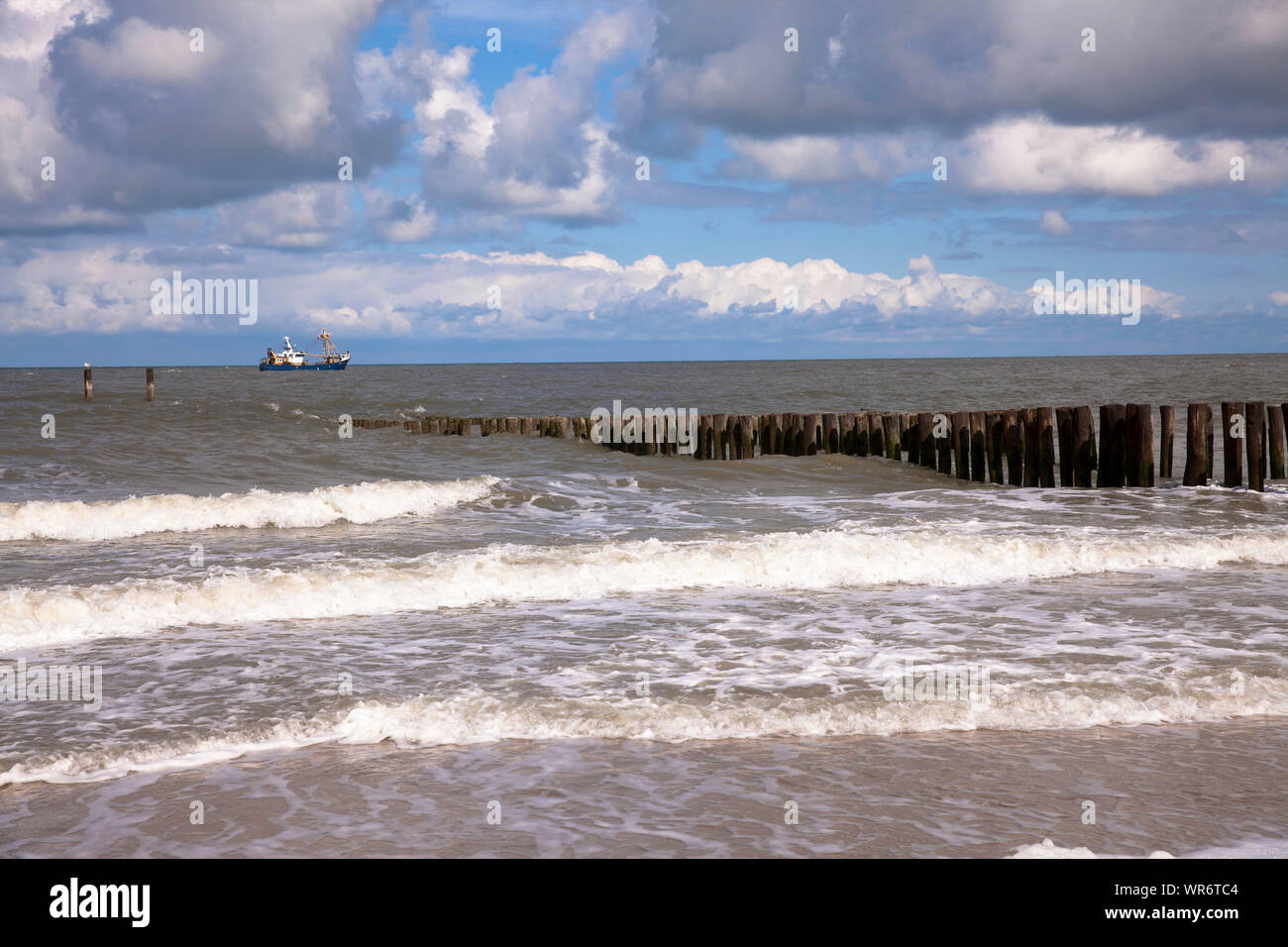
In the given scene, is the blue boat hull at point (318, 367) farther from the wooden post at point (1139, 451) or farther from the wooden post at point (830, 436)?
the wooden post at point (1139, 451)

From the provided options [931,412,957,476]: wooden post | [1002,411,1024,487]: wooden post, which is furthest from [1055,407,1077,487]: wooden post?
[931,412,957,476]: wooden post

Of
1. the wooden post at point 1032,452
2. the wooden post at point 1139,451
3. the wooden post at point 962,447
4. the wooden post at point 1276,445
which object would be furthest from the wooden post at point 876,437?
the wooden post at point 1276,445

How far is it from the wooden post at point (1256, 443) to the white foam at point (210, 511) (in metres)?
12.8

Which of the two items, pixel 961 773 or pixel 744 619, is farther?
pixel 744 619

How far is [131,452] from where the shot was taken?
18.9 m

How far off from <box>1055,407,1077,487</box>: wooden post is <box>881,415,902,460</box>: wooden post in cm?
339

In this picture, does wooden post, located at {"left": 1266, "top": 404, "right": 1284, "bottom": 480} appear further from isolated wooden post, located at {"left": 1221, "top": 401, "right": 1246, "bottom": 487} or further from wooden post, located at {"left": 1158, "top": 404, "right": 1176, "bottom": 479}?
wooden post, located at {"left": 1158, "top": 404, "right": 1176, "bottom": 479}

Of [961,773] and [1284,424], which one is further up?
[1284,424]

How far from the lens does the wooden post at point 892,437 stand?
64.1 feet

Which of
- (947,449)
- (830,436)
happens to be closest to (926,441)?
(947,449)
